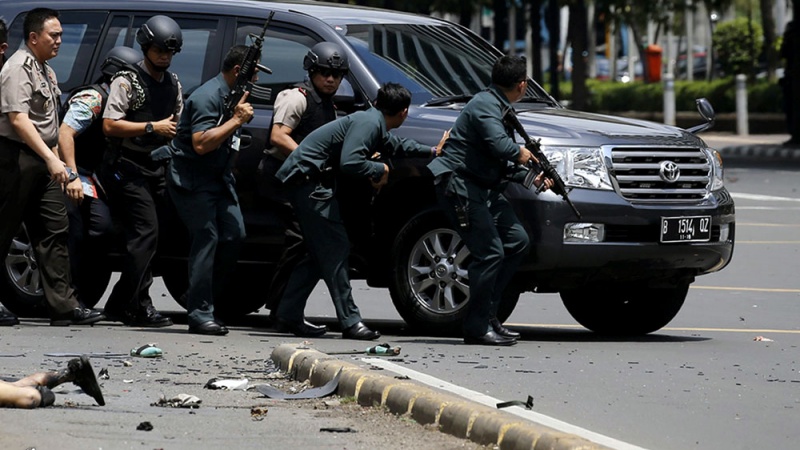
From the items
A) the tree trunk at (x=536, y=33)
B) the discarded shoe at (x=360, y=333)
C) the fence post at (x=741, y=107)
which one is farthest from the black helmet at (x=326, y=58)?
the tree trunk at (x=536, y=33)

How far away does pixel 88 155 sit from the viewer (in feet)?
36.2

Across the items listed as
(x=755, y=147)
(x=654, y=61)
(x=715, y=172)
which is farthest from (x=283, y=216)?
(x=654, y=61)

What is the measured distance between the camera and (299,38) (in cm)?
1103

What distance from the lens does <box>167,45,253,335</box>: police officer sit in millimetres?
10344

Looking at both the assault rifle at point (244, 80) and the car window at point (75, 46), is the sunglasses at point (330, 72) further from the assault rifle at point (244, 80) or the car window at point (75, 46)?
the car window at point (75, 46)

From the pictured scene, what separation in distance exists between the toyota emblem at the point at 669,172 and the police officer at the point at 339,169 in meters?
1.28

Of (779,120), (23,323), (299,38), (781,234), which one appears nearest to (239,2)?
(299,38)

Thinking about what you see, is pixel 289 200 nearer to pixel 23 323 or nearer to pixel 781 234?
pixel 23 323

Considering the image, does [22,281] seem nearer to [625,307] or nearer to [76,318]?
[76,318]

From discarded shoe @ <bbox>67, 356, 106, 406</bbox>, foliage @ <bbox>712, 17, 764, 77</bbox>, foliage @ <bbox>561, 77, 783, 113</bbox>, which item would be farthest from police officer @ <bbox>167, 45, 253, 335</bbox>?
foliage @ <bbox>712, 17, 764, 77</bbox>

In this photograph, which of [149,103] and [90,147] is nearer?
[149,103]

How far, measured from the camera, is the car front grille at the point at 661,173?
33.4 ft

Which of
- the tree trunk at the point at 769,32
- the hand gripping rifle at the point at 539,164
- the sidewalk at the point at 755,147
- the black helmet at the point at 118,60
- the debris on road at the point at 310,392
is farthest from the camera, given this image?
the tree trunk at the point at 769,32

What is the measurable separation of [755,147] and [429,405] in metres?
27.0
